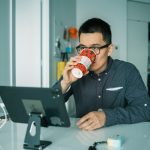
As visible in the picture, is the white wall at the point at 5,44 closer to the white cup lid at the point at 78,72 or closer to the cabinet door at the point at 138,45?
the white cup lid at the point at 78,72

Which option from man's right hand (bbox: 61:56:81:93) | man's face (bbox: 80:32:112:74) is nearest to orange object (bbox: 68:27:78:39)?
man's face (bbox: 80:32:112:74)

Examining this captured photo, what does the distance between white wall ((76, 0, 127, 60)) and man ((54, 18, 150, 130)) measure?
2.12 meters

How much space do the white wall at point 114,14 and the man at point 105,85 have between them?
212 cm

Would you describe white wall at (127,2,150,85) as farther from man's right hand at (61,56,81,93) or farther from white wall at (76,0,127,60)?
man's right hand at (61,56,81,93)

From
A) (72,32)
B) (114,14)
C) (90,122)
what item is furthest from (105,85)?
(114,14)

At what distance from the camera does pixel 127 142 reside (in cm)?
107

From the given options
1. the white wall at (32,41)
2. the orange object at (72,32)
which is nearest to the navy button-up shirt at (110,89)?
the white wall at (32,41)

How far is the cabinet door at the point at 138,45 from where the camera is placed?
412 centimetres

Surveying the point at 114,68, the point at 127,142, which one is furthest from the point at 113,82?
the point at 127,142

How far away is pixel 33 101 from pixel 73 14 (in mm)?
2616

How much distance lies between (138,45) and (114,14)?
0.66 metres

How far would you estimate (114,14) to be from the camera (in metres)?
3.91

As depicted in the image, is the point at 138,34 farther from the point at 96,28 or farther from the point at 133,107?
the point at 133,107

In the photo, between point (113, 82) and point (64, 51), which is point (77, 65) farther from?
point (64, 51)
